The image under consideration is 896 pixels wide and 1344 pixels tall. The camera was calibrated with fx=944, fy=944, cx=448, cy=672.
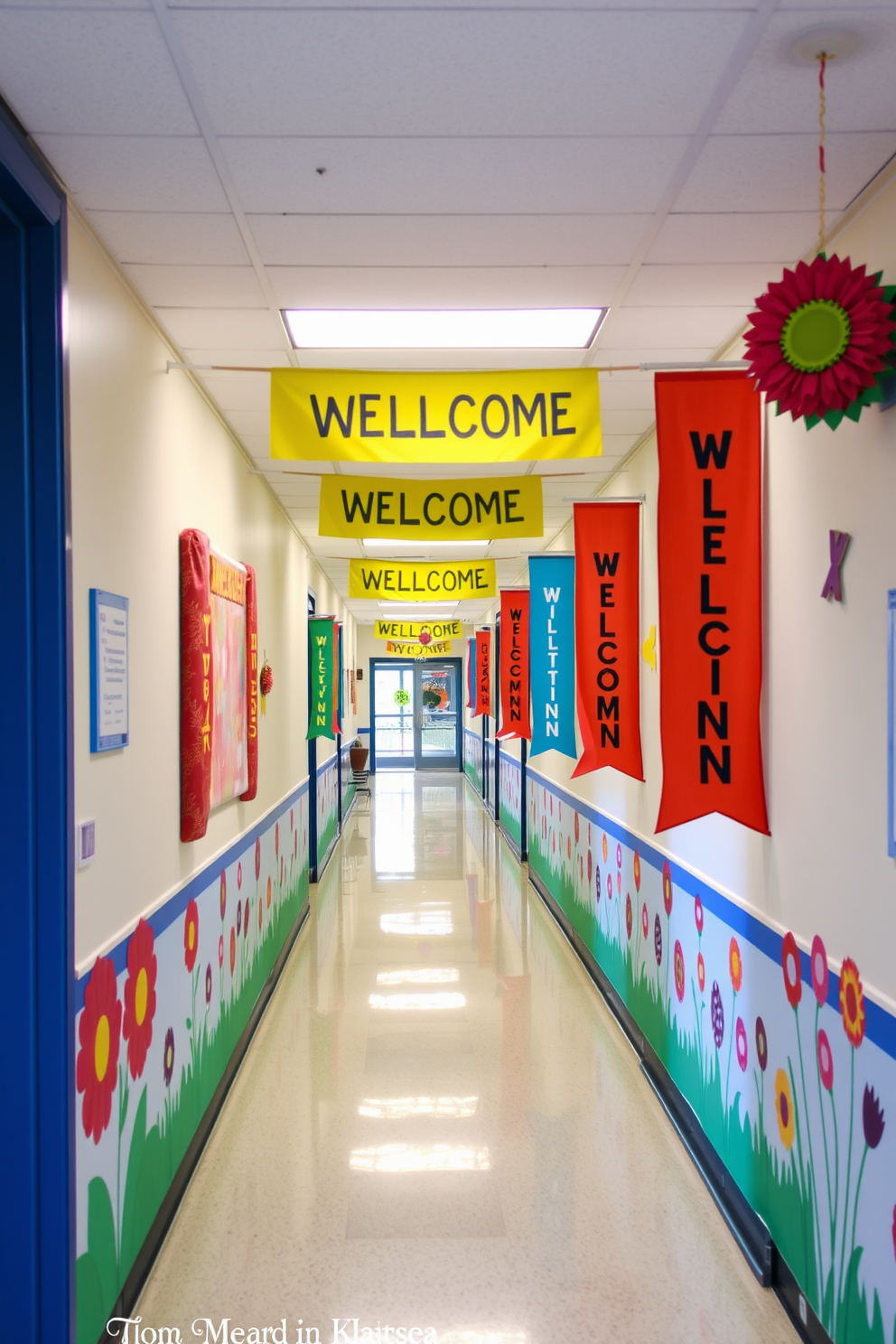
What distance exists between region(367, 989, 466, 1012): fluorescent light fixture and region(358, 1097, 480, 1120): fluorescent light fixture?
116cm

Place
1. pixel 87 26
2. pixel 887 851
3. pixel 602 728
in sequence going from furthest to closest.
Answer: pixel 602 728 → pixel 887 851 → pixel 87 26

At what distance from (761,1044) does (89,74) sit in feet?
10.3

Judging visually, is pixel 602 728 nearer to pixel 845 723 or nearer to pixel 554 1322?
pixel 845 723

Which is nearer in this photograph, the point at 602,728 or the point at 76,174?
the point at 76,174

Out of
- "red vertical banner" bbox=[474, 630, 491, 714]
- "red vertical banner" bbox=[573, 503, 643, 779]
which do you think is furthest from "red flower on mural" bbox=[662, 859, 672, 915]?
"red vertical banner" bbox=[474, 630, 491, 714]

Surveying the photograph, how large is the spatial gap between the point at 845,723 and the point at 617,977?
312cm

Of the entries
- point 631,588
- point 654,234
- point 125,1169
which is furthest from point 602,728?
point 125,1169

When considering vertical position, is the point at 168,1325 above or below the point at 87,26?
below

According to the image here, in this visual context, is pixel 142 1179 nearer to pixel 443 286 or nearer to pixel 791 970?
pixel 791 970

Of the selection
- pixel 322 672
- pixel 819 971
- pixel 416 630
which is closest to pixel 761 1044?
pixel 819 971

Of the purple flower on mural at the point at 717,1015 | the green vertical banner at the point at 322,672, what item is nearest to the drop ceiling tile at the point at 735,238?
the purple flower on mural at the point at 717,1015

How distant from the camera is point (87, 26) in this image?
1.80m

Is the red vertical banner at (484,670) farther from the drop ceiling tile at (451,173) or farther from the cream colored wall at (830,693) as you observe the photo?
the drop ceiling tile at (451,173)

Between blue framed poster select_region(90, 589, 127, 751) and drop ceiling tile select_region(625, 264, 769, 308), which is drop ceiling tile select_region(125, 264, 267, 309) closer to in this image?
blue framed poster select_region(90, 589, 127, 751)
